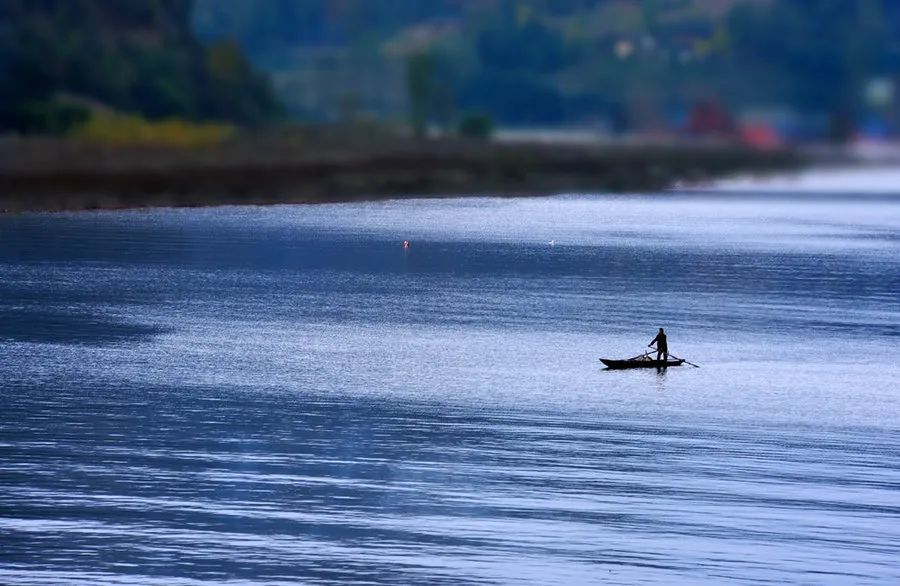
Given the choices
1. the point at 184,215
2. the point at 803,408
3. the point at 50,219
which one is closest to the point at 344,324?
the point at 803,408

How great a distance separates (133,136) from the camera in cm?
14438

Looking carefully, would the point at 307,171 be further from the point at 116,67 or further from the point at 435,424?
the point at 435,424

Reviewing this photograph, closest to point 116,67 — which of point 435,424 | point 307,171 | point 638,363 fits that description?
point 307,171

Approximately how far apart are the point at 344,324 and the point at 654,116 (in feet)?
453

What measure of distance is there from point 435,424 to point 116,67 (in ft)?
413

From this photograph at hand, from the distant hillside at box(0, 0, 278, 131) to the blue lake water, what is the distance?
68.4 meters

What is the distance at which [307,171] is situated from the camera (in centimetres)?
15375

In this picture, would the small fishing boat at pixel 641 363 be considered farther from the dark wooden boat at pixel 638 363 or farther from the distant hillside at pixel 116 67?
the distant hillside at pixel 116 67

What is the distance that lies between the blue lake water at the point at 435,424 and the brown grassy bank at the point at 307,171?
3723 centimetres

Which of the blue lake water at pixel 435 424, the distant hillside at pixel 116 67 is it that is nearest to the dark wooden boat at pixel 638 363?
the blue lake water at pixel 435 424

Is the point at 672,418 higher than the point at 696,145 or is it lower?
lower

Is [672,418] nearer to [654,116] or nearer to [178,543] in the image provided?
[178,543]

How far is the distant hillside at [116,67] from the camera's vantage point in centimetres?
14712

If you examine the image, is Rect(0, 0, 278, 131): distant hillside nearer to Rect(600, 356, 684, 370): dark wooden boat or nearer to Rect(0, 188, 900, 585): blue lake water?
Rect(0, 188, 900, 585): blue lake water
